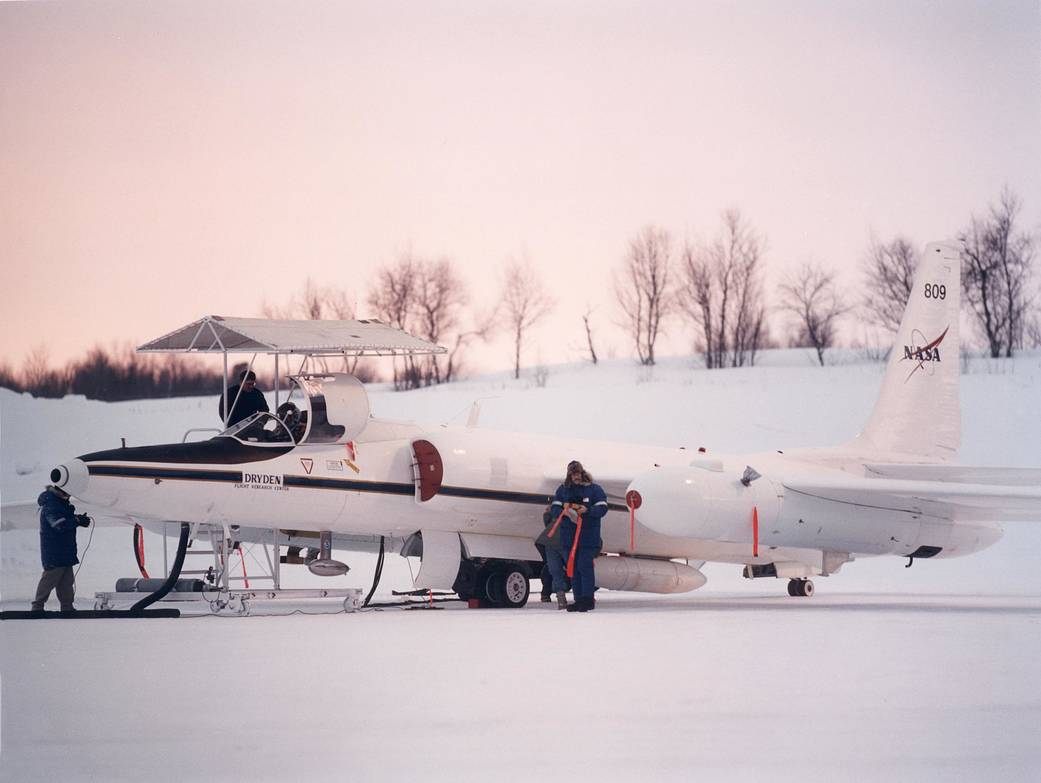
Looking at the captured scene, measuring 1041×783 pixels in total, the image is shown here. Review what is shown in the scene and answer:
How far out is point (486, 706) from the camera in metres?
7.37

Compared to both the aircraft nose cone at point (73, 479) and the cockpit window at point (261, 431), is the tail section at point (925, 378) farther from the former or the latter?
the aircraft nose cone at point (73, 479)

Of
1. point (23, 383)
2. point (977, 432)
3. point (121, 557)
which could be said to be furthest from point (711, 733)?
point (977, 432)

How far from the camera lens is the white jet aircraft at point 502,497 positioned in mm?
12516

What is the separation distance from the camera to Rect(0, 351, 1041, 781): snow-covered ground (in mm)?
6195

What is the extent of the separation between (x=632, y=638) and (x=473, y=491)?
3.97 m

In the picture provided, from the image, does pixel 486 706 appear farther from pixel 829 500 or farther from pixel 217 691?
pixel 829 500

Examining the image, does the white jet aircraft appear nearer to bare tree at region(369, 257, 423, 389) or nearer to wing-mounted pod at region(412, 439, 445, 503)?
wing-mounted pod at region(412, 439, 445, 503)

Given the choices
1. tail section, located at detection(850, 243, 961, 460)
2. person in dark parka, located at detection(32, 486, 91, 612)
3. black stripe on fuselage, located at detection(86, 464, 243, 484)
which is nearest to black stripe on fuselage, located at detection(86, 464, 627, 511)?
black stripe on fuselage, located at detection(86, 464, 243, 484)

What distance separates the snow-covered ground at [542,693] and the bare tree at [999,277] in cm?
1742

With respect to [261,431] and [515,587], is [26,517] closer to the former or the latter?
[261,431]

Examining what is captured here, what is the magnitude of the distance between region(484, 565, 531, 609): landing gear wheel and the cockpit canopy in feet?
7.65

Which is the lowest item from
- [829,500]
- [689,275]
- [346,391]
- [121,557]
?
[121,557]

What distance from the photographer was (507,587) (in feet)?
47.5

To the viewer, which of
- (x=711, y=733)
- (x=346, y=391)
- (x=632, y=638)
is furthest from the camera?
(x=346, y=391)
